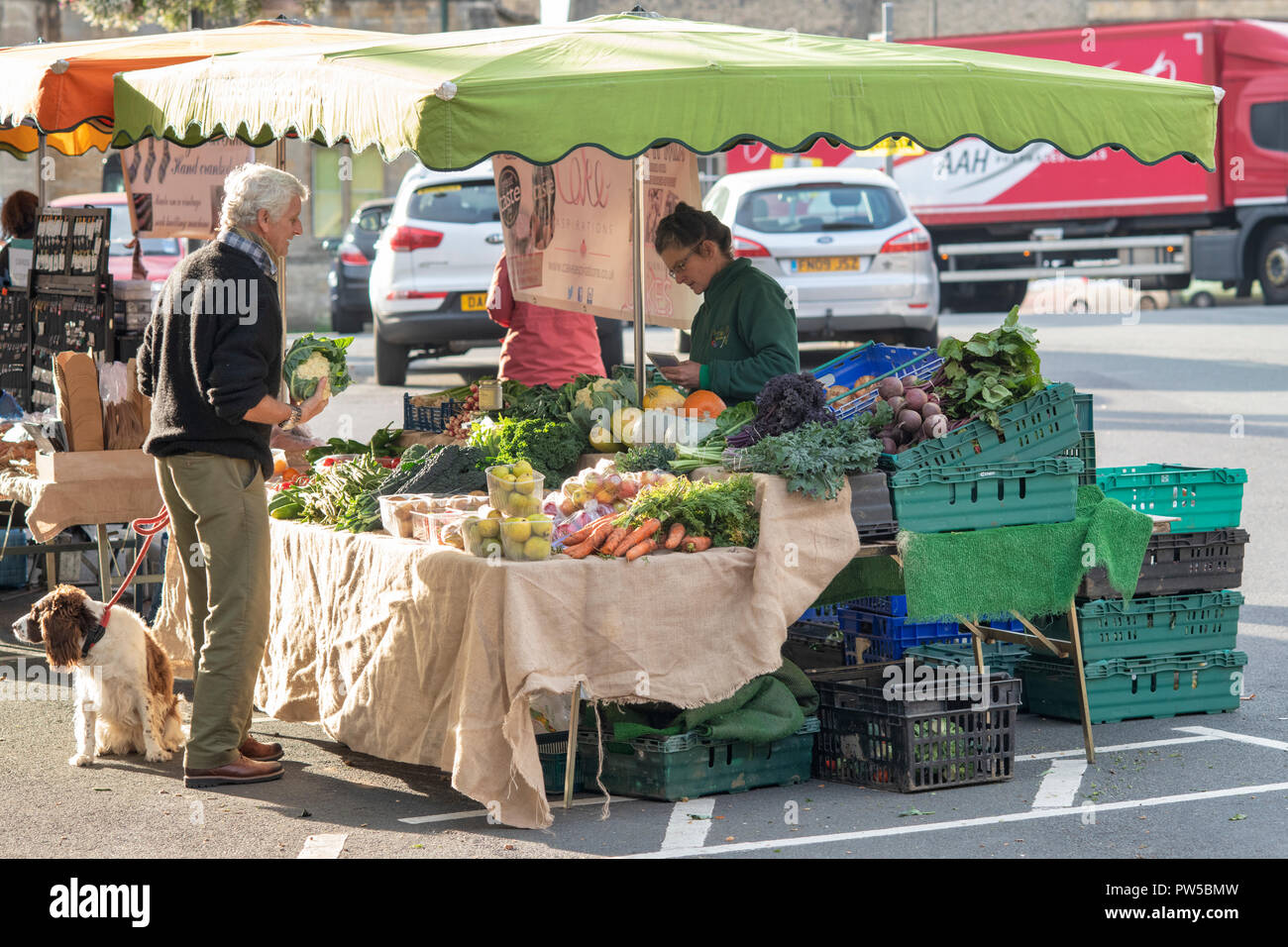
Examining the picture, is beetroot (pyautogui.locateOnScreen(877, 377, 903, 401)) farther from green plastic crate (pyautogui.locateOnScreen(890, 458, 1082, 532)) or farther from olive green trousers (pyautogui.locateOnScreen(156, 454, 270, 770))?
olive green trousers (pyautogui.locateOnScreen(156, 454, 270, 770))

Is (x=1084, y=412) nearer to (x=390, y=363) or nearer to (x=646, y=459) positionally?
(x=646, y=459)

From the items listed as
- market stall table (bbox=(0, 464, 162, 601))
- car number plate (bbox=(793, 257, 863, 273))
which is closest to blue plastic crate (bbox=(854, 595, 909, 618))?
market stall table (bbox=(0, 464, 162, 601))

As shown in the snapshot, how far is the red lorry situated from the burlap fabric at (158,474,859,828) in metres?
19.3

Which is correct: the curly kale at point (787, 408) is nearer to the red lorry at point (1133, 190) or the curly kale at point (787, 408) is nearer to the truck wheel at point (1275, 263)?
the red lorry at point (1133, 190)

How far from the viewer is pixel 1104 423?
14.3m

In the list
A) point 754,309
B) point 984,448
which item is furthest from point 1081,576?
point 754,309

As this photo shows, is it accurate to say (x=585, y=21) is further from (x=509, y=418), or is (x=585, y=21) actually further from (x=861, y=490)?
(x=861, y=490)

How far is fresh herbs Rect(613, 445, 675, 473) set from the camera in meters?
6.21

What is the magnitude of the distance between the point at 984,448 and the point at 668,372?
61.3 inches

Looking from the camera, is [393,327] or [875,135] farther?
[393,327]

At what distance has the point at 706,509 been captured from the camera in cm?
568

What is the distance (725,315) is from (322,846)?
2.90m

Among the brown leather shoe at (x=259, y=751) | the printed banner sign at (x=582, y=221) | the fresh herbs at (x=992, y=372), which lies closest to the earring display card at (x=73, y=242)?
the printed banner sign at (x=582, y=221)

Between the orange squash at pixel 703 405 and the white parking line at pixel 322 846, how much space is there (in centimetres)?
224
